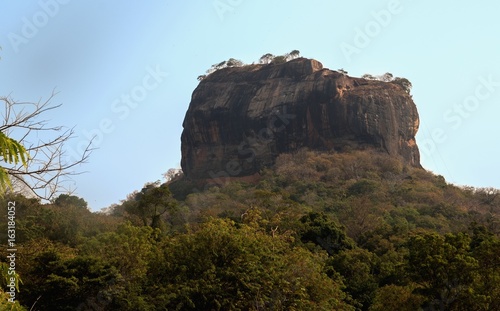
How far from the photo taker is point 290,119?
6284cm

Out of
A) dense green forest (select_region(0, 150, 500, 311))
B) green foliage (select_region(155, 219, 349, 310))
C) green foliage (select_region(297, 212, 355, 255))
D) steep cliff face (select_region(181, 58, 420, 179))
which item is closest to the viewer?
green foliage (select_region(155, 219, 349, 310))

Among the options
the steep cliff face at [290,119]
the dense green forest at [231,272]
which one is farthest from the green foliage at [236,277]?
the steep cliff face at [290,119]

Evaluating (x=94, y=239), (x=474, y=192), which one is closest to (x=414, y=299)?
(x=94, y=239)

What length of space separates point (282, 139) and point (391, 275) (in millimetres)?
40576

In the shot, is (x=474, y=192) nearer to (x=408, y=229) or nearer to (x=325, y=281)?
(x=408, y=229)

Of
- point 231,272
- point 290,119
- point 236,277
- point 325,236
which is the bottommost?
point 236,277

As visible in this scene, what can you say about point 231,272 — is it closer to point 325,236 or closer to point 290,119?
point 325,236

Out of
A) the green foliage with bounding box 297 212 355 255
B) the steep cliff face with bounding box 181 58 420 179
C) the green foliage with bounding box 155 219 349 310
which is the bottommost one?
the green foliage with bounding box 155 219 349 310

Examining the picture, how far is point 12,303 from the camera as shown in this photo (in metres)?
3.82

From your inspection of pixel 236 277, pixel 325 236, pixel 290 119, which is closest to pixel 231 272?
pixel 236 277

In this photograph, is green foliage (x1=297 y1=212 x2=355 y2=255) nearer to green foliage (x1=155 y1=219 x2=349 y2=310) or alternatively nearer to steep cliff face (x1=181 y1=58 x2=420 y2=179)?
green foliage (x1=155 y1=219 x2=349 y2=310)

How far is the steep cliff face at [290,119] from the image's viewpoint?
6050 centimetres

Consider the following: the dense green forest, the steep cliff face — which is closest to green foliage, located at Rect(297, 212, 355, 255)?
the dense green forest

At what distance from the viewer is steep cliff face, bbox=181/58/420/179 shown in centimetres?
6050
